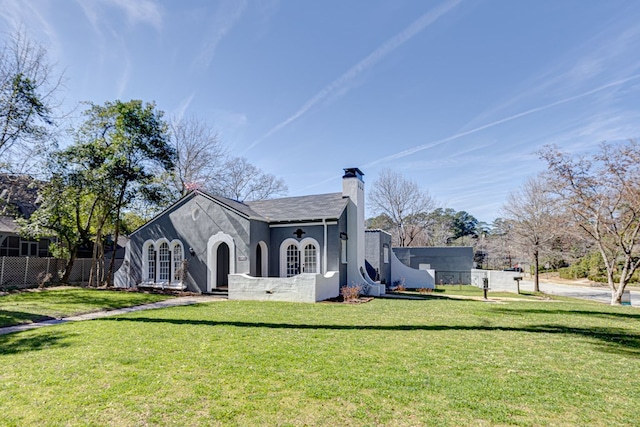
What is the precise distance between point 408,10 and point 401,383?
12.8m

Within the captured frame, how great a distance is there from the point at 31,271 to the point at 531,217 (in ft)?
117

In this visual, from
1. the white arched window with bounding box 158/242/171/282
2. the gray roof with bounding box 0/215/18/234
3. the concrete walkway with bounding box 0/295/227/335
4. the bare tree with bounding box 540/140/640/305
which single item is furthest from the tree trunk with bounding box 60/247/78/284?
the bare tree with bounding box 540/140/640/305

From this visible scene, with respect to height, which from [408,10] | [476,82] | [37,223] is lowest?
[37,223]

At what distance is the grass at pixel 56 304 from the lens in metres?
10.4

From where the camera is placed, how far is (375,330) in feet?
29.0

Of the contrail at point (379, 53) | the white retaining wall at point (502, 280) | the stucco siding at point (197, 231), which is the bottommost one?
the white retaining wall at point (502, 280)

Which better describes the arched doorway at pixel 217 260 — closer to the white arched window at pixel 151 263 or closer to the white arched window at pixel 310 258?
the white arched window at pixel 310 258

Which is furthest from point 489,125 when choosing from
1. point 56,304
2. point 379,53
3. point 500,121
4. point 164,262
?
point 56,304

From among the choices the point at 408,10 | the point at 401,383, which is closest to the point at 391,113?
the point at 408,10

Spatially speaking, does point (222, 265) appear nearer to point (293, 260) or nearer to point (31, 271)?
point (293, 260)

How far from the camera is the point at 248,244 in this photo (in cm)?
1675

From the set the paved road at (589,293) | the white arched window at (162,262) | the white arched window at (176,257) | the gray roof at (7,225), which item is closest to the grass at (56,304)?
the white arched window at (176,257)

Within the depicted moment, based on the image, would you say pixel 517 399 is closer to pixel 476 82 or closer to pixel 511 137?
pixel 476 82

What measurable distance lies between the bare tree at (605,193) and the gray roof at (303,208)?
12486 millimetres
